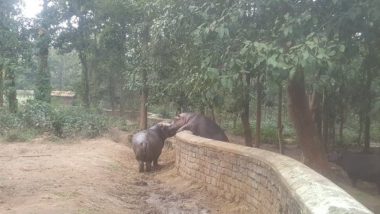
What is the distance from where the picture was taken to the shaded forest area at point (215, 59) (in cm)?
734

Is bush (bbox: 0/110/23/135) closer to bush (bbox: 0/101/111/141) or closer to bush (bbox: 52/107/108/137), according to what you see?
bush (bbox: 0/101/111/141)

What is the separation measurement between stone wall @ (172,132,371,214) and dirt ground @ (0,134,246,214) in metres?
0.34

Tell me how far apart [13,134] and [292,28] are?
38.2 ft

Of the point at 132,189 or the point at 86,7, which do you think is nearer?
the point at 132,189

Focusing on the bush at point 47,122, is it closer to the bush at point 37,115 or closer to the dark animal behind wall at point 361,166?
the bush at point 37,115

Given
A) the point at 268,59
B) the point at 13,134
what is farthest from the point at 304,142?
the point at 13,134

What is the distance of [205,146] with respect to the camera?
10.2 m

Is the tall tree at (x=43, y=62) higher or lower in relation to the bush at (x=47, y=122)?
higher

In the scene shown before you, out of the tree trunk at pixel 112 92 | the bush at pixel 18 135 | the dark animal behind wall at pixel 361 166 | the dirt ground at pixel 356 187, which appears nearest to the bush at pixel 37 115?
the bush at pixel 18 135

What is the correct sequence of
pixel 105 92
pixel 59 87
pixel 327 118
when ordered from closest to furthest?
pixel 327 118
pixel 105 92
pixel 59 87

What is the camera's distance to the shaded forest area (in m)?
7.34

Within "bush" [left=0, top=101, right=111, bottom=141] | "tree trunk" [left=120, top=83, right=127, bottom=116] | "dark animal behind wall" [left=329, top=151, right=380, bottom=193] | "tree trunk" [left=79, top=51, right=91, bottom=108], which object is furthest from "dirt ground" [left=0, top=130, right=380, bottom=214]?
"tree trunk" [left=120, top=83, right=127, bottom=116]

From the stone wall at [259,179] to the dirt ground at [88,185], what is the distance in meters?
0.34

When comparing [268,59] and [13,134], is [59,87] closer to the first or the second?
[13,134]
